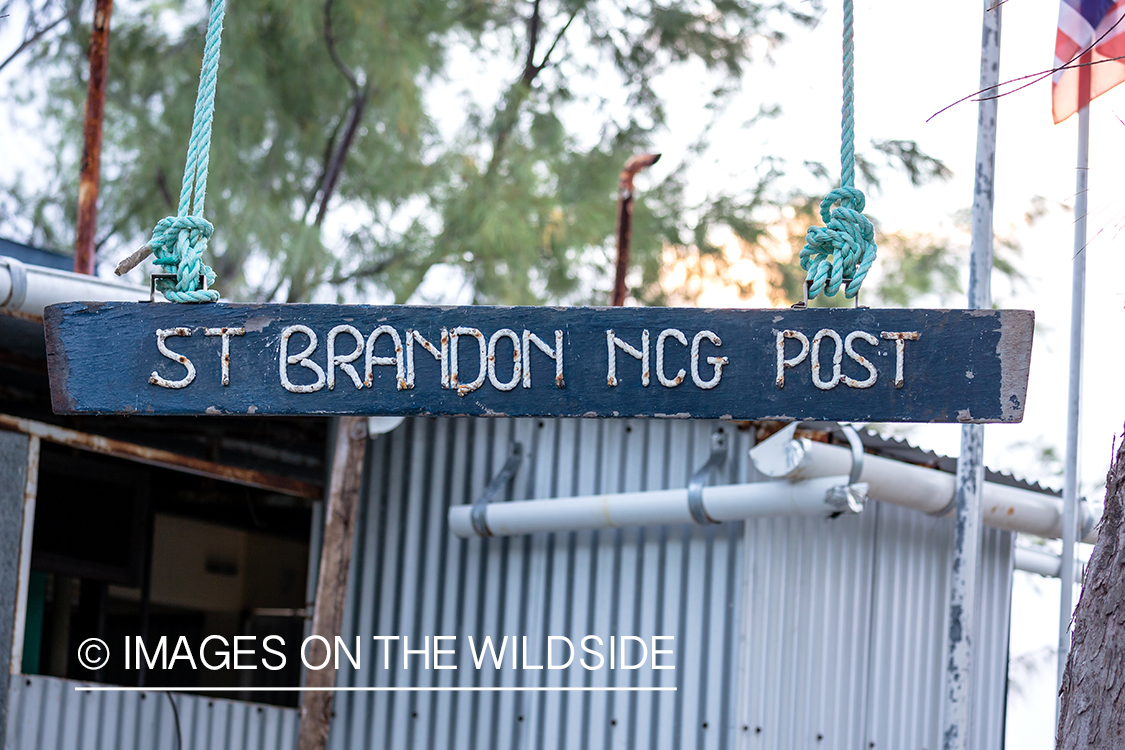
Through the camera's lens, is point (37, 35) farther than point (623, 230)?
Yes

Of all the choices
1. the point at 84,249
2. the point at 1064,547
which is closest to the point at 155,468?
the point at 84,249

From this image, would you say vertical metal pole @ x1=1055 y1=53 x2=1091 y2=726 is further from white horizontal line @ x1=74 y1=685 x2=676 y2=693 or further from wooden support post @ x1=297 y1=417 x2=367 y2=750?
wooden support post @ x1=297 y1=417 x2=367 y2=750

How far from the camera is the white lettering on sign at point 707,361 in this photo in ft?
8.32

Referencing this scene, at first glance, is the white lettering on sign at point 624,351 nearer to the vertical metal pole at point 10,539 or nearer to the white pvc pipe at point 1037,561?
the vertical metal pole at point 10,539

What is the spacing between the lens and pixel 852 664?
6.31 metres

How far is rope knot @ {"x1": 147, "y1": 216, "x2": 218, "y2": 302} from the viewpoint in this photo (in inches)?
104

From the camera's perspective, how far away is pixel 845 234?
8.65ft

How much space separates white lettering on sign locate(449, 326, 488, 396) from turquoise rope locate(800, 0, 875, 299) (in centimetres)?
68

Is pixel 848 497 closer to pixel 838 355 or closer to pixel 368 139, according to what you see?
pixel 838 355

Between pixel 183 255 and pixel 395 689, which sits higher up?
pixel 183 255

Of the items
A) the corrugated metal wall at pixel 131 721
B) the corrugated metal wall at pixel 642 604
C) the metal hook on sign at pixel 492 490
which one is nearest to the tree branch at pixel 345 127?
the corrugated metal wall at pixel 642 604

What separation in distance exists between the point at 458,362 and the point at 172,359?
1.89 ft

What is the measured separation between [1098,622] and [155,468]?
716cm

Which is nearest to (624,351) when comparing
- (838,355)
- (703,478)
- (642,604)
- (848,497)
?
(838,355)
